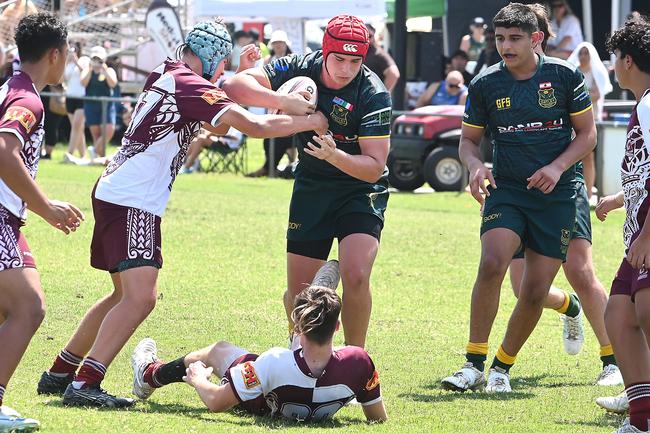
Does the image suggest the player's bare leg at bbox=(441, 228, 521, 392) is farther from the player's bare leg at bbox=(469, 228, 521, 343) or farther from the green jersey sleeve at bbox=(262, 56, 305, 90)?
the green jersey sleeve at bbox=(262, 56, 305, 90)

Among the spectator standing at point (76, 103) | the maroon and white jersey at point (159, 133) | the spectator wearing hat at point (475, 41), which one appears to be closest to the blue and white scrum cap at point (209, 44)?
the maroon and white jersey at point (159, 133)

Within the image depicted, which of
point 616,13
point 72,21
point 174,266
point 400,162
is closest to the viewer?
point 174,266

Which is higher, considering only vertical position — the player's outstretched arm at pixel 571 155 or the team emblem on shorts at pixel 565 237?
the player's outstretched arm at pixel 571 155

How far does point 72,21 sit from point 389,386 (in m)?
20.0

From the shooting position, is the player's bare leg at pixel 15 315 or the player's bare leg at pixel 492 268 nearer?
the player's bare leg at pixel 15 315

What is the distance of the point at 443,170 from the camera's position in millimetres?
19016

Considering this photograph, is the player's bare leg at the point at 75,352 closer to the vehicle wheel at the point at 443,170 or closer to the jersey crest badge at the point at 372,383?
the jersey crest badge at the point at 372,383

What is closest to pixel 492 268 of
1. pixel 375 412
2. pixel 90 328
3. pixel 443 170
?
pixel 375 412

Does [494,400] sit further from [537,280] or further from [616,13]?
[616,13]

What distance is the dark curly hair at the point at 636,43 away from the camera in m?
5.97

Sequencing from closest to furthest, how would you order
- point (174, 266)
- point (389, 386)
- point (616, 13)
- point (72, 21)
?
point (389, 386) → point (174, 266) → point (616, 13) → point (72, 21)

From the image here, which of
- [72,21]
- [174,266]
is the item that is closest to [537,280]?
[174,266]

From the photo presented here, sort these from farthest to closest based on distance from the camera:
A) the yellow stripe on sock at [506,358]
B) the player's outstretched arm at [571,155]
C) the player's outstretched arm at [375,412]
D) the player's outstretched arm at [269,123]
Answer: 1. the yellow stripe on sock at [506,358]
2. the player's outstretched arm at [571,155]
3. the player's outstretched arm at [269,123]
4. the player's outstretched arm at [375,412]

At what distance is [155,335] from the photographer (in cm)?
865
